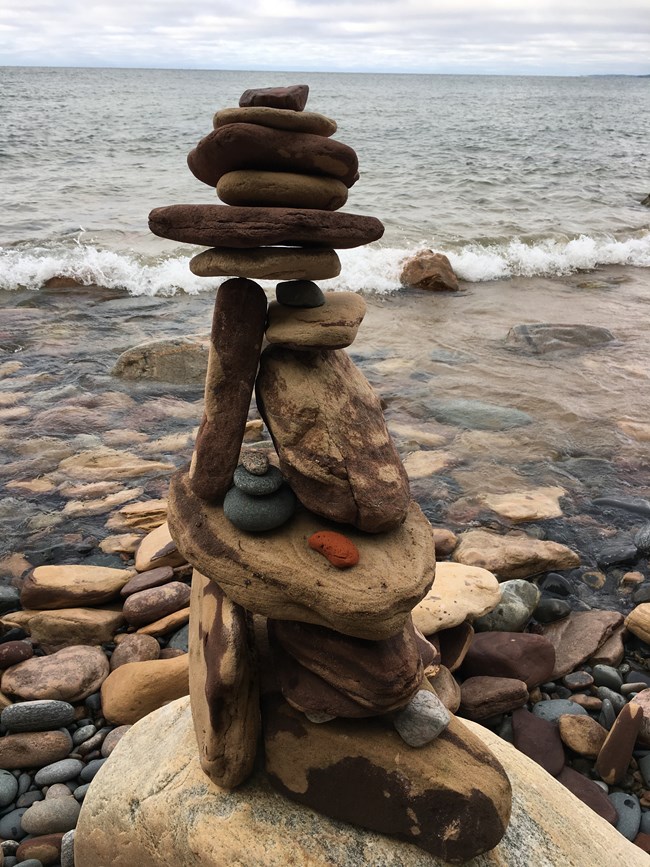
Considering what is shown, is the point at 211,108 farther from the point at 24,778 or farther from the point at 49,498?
the point at 24,778

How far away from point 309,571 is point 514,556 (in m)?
3.02

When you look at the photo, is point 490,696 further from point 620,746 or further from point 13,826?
point 13,826

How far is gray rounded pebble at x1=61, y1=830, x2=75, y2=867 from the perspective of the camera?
3.15 m

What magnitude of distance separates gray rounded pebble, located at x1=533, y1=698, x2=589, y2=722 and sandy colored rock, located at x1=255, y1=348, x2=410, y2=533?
6.38ft

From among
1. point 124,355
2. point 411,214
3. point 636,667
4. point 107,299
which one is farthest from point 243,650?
point 411,214

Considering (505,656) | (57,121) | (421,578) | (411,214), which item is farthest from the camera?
(57,121)

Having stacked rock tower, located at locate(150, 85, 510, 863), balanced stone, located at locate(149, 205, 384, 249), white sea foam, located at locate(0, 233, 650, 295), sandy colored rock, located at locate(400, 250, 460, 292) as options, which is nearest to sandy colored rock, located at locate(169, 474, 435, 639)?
stacked rock tower, located at locate(150, 85, 510, 863)

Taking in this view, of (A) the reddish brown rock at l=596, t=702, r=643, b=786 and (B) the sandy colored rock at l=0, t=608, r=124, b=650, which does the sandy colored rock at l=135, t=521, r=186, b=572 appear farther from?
(A) the reddish brown rock at l=596, t=702, r=643, b=786

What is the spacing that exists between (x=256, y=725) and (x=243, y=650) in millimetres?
311

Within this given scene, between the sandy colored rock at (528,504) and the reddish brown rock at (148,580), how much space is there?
2.69m

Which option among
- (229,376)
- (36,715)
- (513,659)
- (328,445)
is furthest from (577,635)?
(36,715)

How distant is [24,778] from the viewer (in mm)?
3545

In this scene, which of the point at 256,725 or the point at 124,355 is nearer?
the point at 256,725

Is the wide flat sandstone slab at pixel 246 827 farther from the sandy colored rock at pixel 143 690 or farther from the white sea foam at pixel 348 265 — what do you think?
the white sea foam at pixel 348 265
